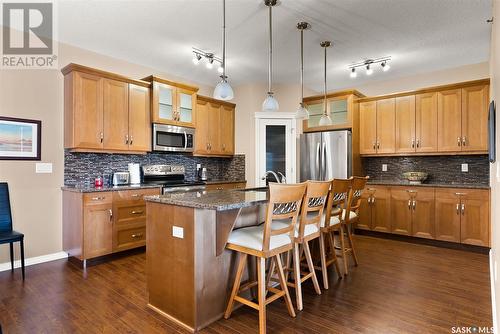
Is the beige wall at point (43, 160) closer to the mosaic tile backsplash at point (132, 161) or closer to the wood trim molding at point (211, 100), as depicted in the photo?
the mosaic tile backsplash at point (132, 161)

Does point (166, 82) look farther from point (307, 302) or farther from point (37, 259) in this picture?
point (307, 302)

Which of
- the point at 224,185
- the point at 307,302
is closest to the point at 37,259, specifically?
the point at 224,185

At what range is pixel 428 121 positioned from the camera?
445 cm

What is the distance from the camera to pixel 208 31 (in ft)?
11.3

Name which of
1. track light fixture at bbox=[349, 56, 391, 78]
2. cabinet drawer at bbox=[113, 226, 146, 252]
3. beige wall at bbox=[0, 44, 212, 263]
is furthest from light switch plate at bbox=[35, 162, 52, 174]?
track light fixture at bbox=[349, 56, 391, 78]

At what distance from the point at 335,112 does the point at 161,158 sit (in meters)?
3.15

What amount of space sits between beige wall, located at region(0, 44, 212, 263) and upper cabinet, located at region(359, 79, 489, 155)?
4.61 m

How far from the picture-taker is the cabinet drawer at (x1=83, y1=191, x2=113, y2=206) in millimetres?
3306

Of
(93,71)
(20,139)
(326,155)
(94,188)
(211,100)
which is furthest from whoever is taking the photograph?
(211,100)

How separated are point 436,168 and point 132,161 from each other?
4837 mm

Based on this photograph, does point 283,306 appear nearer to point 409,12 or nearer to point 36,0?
point 409,12

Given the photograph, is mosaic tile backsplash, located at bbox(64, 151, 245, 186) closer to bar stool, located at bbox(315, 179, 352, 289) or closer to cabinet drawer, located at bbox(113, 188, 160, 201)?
cabinet drawer, located at bbox(113, 188, 160, 201)

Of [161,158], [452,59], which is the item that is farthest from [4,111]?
[452,59]

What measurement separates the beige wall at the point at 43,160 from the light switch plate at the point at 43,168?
40 millimetres
